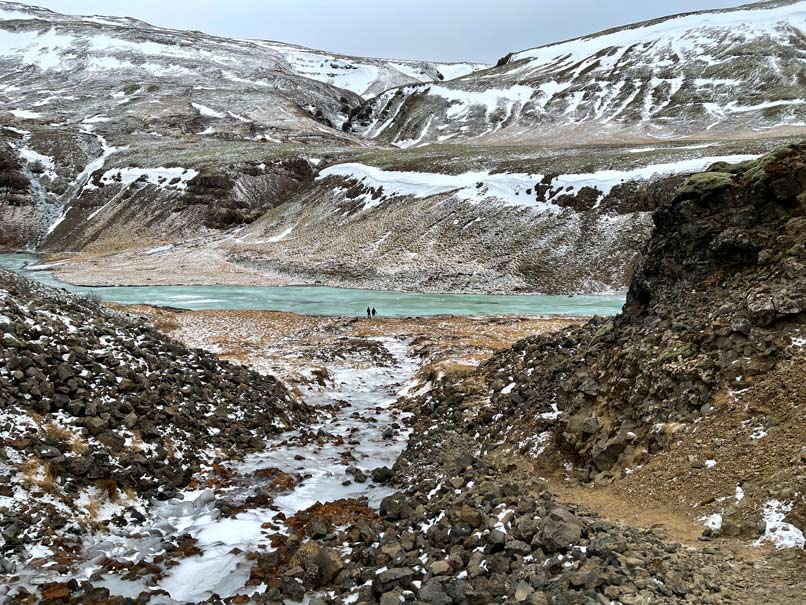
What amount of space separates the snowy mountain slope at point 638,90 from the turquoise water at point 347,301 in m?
72.8

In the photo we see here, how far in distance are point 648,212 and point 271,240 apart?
142 ft

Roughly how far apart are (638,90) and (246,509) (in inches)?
5579

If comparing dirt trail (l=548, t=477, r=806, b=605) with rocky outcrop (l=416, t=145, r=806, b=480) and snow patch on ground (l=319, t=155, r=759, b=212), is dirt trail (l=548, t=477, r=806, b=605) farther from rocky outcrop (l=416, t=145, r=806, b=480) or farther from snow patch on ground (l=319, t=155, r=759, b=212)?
snow patch on ground (l=319, t=155, r=759, b=212)

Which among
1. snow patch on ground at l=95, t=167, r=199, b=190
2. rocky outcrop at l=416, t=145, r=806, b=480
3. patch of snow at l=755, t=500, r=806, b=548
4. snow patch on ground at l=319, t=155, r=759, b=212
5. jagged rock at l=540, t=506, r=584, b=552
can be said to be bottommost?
jagged rock at l=540, t=506, r=584, b=552

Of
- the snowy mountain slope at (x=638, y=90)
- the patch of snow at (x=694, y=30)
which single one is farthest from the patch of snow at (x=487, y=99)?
the patch of snow at (x=694, y=30)

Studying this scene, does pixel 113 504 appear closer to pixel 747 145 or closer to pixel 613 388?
pixel 613 388

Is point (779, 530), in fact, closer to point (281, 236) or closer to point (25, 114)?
point (281, 236)

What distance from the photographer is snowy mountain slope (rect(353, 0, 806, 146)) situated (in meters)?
113

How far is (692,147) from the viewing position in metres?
65.7

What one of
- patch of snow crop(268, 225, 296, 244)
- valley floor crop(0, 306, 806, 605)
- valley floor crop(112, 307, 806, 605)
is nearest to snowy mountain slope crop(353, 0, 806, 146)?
patch of snow crop(268, 225, 296, 244)

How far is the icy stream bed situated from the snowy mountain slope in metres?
103

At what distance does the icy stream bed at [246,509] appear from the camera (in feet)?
30.1

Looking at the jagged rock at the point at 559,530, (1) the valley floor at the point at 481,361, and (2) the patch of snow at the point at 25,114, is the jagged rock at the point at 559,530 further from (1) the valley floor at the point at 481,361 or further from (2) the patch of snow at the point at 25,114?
(2) the patch of snow at the point at 25,114

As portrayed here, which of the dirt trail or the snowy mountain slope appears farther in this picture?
the snowy mountain slope
